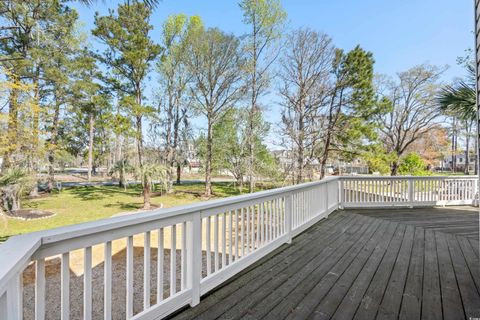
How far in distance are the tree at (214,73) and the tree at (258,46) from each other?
28.0 inches

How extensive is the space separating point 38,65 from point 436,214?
14699 millimetres

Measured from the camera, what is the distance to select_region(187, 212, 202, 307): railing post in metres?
2.03

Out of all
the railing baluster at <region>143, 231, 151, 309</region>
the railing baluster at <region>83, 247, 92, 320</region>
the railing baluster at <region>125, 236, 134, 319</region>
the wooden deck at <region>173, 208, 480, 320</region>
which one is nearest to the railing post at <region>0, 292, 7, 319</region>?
the railing baluster at <region>83, 247, 92, 320</region>

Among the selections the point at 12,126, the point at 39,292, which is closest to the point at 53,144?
the point at 12,126

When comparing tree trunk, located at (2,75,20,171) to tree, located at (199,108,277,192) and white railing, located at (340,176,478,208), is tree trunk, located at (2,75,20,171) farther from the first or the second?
white railing, located at (340,176,478,208)

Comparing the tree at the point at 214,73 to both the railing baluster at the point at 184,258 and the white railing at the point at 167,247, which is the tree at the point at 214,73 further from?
the railing baluster at the point at 184,258

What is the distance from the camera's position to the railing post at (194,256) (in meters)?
2.03

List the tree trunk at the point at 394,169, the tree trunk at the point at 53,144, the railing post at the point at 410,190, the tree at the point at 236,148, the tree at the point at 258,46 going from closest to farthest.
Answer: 1. the railing post at the point at 410,190
2. the tree trunk at the point at 53,144
3. the tree at the point at 258,46
4. the tree trunk at the point at 394,169
5. the tree at the point at 236,148

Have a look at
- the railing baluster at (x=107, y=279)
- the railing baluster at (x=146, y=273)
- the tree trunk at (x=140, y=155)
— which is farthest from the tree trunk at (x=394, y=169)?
the railing baluster at (x=107, y=279)

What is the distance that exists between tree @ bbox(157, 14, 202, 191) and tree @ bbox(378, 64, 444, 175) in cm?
1231

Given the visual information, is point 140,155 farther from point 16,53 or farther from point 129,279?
point 129,279

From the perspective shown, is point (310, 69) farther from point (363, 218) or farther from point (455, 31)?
point (363, 218)

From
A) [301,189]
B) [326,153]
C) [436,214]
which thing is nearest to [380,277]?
[301,189]

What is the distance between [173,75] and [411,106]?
15.5 metres
